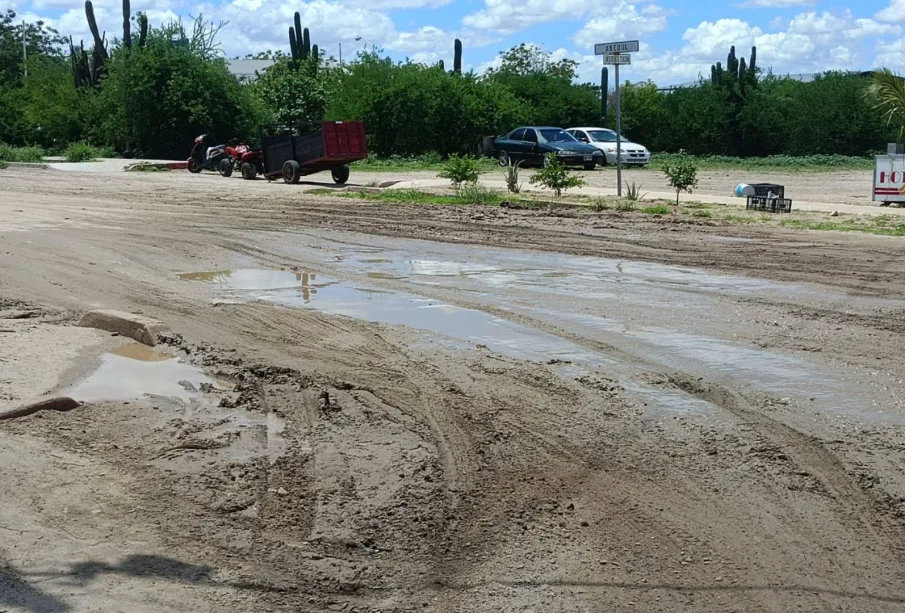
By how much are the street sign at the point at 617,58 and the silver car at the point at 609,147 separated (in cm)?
1893

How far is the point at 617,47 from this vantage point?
2200cm

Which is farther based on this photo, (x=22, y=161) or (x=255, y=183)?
(x=22, y=161)

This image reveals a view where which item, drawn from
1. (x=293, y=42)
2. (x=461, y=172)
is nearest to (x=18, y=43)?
(x=293, y=42)

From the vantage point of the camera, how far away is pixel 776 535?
5164 mm

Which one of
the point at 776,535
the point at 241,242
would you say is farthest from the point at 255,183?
the point at 776,535

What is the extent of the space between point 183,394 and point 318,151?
22.4 m

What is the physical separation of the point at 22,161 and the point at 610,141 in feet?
75.0

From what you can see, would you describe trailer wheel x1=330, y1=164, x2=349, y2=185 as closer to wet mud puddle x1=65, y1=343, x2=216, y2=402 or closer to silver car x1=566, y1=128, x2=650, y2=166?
silver car x1=566, y1=128, x2=650, y2=166

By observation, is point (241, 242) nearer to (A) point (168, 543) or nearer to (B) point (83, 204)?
(B) point (83, 204)

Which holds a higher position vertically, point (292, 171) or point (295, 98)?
point (295, 98)

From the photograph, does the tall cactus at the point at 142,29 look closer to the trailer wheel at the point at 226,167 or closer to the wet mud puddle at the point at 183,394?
the trailer wheel at the point at 226,167

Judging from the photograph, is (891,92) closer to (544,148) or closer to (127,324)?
(544,148)

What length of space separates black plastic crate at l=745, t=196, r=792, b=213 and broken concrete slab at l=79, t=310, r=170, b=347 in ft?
45.3

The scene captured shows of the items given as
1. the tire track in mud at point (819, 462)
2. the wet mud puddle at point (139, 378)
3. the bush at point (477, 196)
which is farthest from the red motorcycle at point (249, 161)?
the tire track in mud at point (819, 462)
